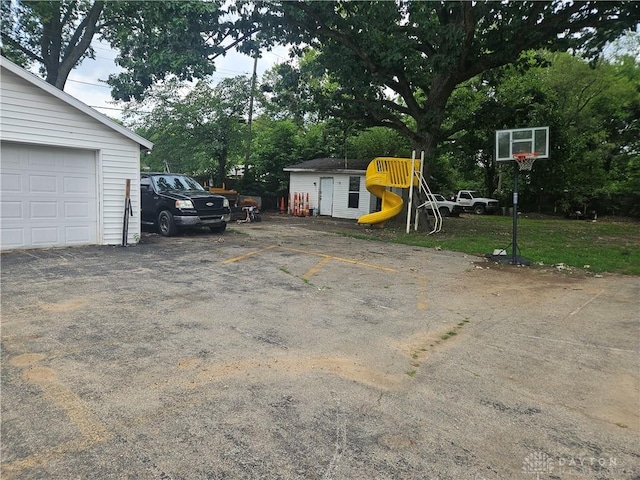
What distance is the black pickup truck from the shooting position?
11.4 m

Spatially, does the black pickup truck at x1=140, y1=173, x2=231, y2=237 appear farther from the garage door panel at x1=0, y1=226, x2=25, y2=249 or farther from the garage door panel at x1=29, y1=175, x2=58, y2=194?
the garage door panel at x1=0, y1=226, x2=25, y2=249

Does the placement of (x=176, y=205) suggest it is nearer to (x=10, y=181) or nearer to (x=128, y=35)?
(x=10, y=181)

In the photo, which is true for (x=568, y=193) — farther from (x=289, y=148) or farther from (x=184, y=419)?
(x=184, y=419)

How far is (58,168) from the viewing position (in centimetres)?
898

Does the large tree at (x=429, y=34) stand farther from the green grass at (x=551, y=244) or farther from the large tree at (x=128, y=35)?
the green grass at (x=551, y=244)

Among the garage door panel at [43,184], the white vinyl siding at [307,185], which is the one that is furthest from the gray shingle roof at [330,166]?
the garage door panel at [43,184]

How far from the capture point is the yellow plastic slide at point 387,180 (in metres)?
14.8

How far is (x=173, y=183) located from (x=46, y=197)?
3919 mm

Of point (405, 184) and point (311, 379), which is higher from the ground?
point (405, 184)

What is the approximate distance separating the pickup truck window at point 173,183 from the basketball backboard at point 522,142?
8601mm

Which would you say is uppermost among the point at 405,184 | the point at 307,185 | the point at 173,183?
the point at 307,185

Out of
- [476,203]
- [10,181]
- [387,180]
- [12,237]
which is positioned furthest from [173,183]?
[476,203]

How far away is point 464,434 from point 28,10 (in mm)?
21639
